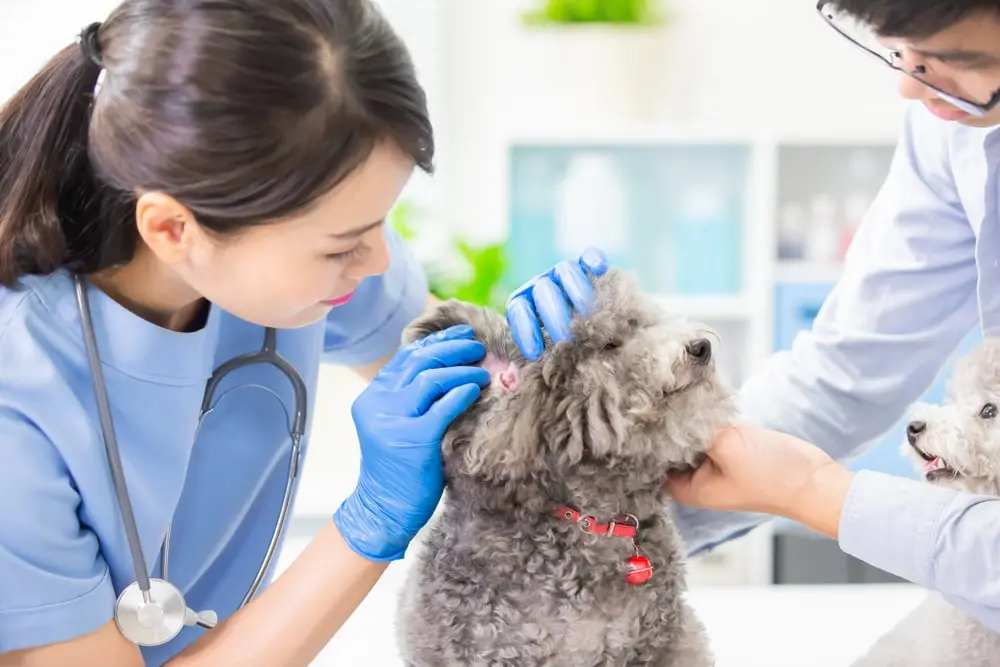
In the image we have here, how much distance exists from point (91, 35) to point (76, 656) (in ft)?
1.96

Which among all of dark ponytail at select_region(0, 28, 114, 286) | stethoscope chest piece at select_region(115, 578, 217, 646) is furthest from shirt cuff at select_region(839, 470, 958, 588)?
dark ponytail at select_region(0, 28, 114, 286)

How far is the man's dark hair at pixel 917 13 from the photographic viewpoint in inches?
34.0

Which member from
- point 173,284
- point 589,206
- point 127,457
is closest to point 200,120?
point 173,284

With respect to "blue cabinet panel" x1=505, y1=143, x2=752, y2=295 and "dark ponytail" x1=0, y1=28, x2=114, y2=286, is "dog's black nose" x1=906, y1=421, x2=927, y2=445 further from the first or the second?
"blue cabinet panel" x1=505, y1=143, x2=752, y2=295

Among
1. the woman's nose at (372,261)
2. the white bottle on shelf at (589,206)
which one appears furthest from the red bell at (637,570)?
the white bottle on shelf at (589,206)

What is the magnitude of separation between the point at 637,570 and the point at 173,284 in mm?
572

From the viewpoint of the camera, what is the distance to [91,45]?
3.13 feet

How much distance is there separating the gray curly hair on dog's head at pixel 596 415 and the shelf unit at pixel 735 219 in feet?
5.62

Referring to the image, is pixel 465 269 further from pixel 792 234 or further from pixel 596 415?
pixel 596 415

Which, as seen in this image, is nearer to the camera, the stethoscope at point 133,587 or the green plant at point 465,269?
the stethoscope at point 133,587

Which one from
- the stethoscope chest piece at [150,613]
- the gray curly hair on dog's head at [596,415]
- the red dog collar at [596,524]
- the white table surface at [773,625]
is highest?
the gray curly hair on dog's head at [596,415]

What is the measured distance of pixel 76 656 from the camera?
922 millimetres

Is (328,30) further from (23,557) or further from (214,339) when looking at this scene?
(23,557)

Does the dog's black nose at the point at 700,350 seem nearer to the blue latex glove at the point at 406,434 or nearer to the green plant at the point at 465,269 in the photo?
the blue latex glove at the point at 406,434
